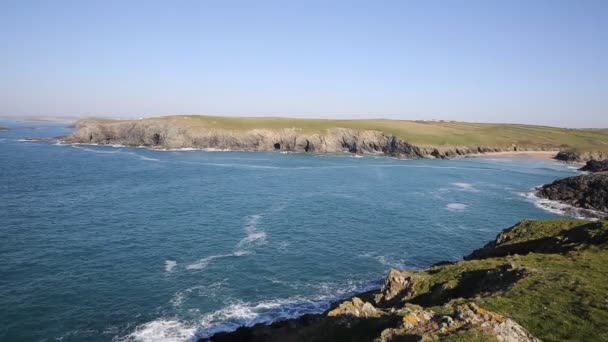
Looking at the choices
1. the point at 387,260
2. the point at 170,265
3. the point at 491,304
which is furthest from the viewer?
the point at 387,260

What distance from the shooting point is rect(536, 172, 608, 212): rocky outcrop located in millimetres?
84438

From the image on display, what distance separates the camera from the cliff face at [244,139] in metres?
189

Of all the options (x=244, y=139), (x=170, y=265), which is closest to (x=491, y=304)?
(x=170, y=265)

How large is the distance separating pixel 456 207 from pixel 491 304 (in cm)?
6140

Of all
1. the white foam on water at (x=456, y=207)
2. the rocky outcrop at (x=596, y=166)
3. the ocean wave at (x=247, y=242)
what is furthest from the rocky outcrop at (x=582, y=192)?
the ocean wave at (x=247, y=242)

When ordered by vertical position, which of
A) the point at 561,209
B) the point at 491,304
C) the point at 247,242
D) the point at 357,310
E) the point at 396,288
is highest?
the point at 491,304

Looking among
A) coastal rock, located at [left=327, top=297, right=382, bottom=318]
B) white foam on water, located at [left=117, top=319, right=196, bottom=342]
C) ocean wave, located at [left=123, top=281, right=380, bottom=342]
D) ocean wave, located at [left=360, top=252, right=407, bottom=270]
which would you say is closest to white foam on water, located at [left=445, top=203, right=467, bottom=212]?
ocean wave, located at [left=360, top=252, right=407, bottom=270]

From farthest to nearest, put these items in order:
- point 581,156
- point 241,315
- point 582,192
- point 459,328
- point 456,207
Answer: point 581,156 → point 582,192 → point 456,207 → point 241,315 → point 459,328

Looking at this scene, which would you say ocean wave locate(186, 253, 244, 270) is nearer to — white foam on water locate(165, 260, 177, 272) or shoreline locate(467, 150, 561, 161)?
white foam on water locate(165, 260, 177, 272)

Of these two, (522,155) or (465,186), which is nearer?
(465,186)

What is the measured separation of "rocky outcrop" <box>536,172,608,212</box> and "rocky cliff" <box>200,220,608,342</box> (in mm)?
53250

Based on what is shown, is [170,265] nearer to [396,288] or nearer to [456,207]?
[396,288]

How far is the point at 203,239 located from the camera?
5722 centimetres

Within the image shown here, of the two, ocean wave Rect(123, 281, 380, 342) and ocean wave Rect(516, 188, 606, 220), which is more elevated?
ocean wave Rect(516, 188, 606, 220)
